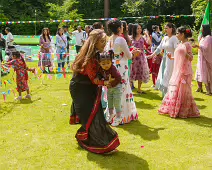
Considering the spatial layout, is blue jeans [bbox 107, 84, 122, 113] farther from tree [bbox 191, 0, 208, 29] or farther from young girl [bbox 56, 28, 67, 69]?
tree [bbox 191, 0, 208, 29]

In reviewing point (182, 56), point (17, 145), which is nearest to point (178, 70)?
point (182, 56)

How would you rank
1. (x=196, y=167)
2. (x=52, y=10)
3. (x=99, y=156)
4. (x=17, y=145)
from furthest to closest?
(x=52, y=10) → (x=17, y=145) → (x=99, y=156) → (x=196, y=167)

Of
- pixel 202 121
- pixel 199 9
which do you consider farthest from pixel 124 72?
pixel 199 9

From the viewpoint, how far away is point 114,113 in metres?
6.08

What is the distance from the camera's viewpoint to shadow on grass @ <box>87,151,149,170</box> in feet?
14.6

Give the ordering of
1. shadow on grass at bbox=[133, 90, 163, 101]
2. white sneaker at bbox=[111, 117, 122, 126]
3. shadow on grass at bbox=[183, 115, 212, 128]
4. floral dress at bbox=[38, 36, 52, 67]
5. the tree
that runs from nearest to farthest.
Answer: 1. white sneaker at bbox=[111, 117, 122, 126]
2. shadow on grass at bbox=[183, 115, 212, 128]
3. shadow on grass at bbox=[133, 90, 163, 101]
4. floral dress at bbox=[38, 36, 52, 67]
5. the tree

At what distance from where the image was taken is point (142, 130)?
5.98m

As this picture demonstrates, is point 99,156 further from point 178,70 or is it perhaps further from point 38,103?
point 38,103

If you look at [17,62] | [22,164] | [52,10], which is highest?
[52,10]

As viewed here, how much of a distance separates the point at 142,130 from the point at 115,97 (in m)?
0.81

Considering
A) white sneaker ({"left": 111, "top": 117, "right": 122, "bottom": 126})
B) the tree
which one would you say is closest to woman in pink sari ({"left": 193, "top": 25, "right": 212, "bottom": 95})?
white sneaker ({"left": 111, "top": 117, "right": 122, "bottom": 126})

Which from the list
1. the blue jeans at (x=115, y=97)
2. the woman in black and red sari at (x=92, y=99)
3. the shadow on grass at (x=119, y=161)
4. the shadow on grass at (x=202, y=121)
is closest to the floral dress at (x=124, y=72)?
the blue jeans at (x=115, y=97)

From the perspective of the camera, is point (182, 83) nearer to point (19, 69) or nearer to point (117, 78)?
point (117, 78)

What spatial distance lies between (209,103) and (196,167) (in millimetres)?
3893
